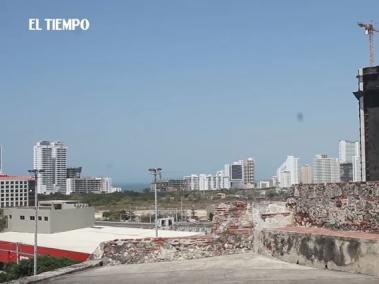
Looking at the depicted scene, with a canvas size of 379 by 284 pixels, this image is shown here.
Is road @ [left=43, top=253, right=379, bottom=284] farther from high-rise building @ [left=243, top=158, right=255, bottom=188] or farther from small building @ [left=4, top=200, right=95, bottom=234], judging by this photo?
high-rise building @ [left=243, top=158, right=255, bottom=188]

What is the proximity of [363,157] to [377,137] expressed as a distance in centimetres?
287

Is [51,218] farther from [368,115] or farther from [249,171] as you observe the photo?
[249,171]

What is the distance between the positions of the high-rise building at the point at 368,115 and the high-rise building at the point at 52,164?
11030 centimetres

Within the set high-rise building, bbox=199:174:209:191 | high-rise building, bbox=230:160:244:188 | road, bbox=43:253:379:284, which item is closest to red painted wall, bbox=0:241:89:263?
road, bbox=43:253:379:284

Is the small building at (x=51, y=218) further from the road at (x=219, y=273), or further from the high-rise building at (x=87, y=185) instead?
the high-rise building at (x=87, y=185)

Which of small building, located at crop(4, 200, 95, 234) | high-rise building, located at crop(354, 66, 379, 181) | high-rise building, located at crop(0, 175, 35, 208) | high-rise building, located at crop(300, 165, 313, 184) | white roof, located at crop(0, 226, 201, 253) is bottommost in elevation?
white roof, located at crop(0, 226, 201, 253)

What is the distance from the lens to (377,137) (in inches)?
2180

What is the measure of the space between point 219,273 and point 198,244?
1454 millimetres

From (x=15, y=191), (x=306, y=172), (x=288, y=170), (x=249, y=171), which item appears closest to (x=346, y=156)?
(x=306, y=172)

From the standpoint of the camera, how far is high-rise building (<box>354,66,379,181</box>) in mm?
54438

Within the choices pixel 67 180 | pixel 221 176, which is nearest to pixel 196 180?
pixel 221 176

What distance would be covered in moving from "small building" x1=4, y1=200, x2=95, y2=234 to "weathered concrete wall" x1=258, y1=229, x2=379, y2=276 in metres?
49.1

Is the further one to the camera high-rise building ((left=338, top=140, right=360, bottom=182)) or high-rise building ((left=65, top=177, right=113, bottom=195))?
high-rise building ((left=65, top=177, right=113, bottom=195))

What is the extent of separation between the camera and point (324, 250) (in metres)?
6.89
